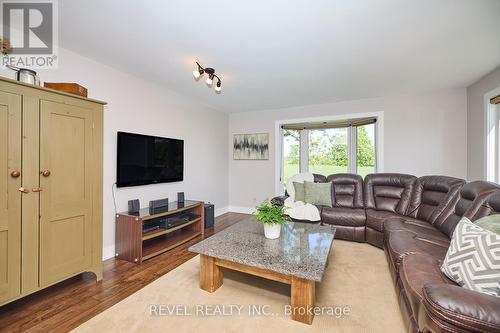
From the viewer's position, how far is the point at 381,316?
65.2 inches

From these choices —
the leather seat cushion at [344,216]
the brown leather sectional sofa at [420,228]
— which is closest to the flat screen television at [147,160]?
the brown leather sectional sofa at [420,228]

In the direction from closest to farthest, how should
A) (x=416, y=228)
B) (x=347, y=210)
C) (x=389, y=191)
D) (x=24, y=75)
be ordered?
1. (x=24, y=75)
2. (x=416, y=228)
3. (x=347, y=210)
4. (x=389, y=191)

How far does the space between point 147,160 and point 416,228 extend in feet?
11.4

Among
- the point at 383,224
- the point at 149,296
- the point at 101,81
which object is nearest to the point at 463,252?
the point at 383,224

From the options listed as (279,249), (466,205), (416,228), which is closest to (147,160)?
(279,249)

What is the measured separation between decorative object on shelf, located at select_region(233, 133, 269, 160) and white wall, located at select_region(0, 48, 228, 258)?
1.27 ft

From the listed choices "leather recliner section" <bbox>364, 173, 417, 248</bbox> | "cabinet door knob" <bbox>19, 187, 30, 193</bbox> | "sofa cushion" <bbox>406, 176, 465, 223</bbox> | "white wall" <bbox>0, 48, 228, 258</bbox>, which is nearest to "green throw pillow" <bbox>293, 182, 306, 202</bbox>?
"leather recliner section" <bbox>364, 173, 417, 248</bbox>

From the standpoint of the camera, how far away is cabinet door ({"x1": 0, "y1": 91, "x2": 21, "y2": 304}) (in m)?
1.57

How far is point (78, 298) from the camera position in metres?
1.87

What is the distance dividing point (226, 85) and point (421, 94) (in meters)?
3.31

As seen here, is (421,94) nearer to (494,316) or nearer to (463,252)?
(463,252)

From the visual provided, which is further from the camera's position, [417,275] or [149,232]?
[149,232]

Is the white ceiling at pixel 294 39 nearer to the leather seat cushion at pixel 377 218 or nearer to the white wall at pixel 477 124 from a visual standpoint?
the white wall at pixel 477 124

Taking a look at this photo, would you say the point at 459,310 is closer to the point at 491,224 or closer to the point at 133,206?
the point at 491,224
